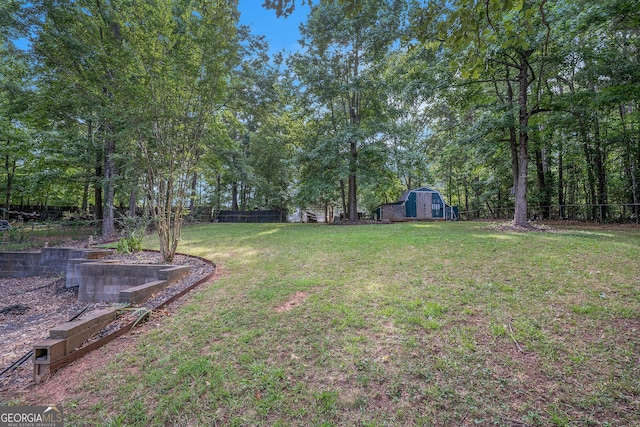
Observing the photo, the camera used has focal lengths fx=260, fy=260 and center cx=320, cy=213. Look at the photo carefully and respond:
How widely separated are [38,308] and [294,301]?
564cm

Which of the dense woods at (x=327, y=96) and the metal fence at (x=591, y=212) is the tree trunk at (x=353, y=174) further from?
the metal fence at (x=591, y=212)

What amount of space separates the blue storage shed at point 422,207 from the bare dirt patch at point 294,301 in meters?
16.2

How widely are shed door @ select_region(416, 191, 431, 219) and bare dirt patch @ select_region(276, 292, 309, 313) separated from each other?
16846mm

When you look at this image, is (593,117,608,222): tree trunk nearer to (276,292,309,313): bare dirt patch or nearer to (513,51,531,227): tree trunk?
(513,51,531,227): tree trunk

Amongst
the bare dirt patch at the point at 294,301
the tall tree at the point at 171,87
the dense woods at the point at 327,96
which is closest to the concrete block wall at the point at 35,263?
the dense woods at the point at 327,96

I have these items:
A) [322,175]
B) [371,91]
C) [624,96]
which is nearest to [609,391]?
[624,96]

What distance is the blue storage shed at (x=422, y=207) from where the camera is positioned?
1883 centimetres

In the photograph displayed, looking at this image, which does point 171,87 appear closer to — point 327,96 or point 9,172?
point 327,96

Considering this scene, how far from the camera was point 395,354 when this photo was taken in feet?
7.55

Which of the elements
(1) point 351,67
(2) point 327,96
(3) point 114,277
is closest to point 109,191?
(3) point 114,277

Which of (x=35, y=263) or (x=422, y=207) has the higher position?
(x=422, y=207)

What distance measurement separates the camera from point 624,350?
2.23 m

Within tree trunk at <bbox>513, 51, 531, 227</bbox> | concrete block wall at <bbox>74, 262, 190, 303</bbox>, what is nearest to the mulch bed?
concrete block wall at <bbox>74, 262, 190, 303</bbox>

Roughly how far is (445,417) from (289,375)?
1156 millimetres
